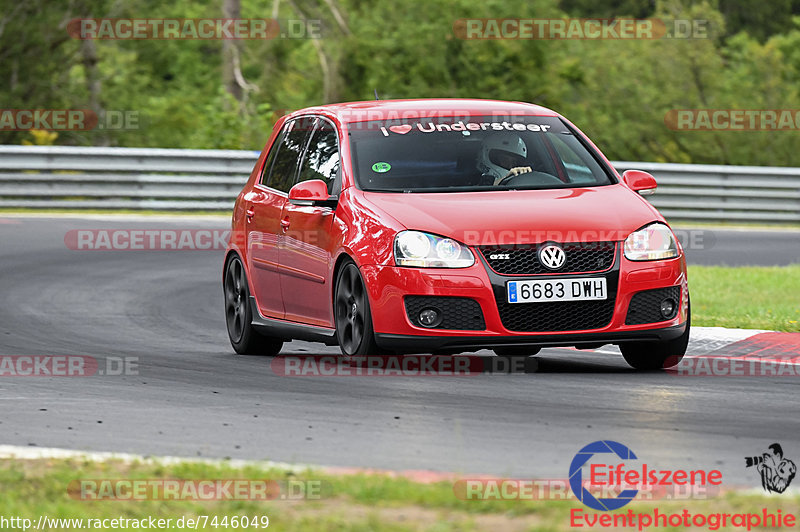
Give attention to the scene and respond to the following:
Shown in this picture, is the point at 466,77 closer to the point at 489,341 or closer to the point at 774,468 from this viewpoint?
the point at 489,341

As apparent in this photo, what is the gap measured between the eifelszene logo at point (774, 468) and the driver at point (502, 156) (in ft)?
12.5

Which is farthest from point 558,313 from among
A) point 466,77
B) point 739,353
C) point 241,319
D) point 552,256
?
point 466,77

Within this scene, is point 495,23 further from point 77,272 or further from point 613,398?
point 613,398

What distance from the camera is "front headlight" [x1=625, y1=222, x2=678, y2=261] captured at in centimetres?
911

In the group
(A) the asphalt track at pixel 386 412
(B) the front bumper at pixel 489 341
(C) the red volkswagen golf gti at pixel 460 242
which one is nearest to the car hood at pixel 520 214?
(C) the red volkswagen golf gti at pixel 460 242

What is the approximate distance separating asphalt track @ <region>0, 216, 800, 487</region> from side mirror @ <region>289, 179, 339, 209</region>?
108 centimetres

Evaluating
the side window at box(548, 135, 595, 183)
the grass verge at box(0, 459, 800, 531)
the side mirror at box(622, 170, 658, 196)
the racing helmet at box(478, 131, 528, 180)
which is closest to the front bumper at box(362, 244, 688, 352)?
the side mirror at box(622, 170, 658, 196)

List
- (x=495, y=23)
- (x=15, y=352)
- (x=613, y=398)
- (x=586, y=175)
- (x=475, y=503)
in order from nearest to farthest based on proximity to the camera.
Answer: (x=475, y=503) → (x=613, y=398) → (x=586, y=175) → (x=15, y=352) → (x=495, y=23)

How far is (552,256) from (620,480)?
3.22 meters

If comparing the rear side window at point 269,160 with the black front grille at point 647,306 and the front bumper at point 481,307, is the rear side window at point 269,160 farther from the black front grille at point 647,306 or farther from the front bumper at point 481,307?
the black front grille at point 647,306

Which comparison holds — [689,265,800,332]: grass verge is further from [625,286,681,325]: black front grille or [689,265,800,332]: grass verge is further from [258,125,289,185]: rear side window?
[258,125,289,185]: rear side window

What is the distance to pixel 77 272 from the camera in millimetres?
16984

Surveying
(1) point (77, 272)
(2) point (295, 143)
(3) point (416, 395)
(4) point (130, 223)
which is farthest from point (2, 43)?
(3) point (416, 395)

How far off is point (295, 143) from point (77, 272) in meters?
6.43
